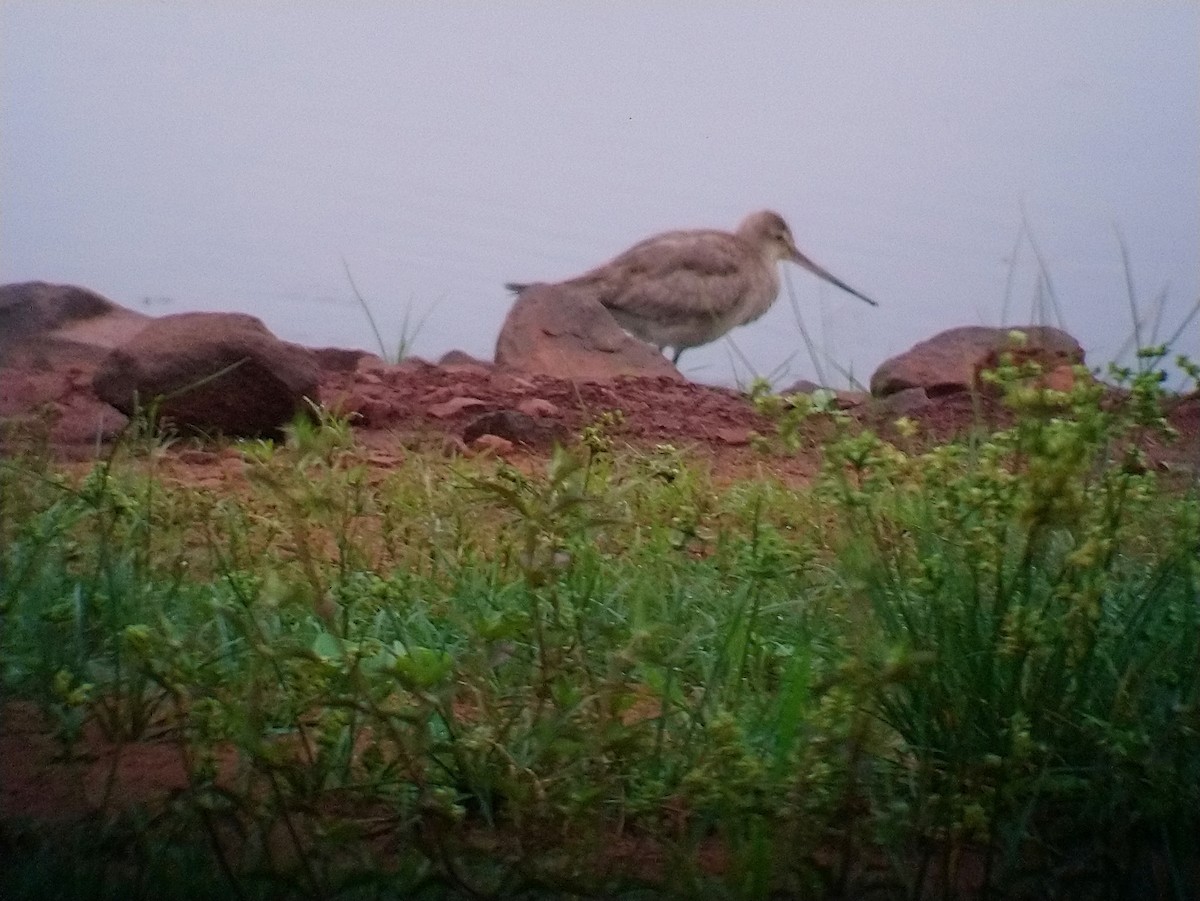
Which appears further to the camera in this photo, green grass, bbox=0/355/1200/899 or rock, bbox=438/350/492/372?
rock, bbox=438/350/492/372

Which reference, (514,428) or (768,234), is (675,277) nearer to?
(768,234)

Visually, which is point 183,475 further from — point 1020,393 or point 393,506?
point 1020,393

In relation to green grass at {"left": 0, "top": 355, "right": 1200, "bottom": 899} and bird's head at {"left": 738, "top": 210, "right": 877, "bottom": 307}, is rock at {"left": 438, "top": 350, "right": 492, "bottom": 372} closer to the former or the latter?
green grass at {"left": 0, "top": 355, "right": 1200, "bottom": 899}

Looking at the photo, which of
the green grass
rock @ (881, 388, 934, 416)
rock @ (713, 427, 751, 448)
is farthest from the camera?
rock @ (881, 388, 934, 416)

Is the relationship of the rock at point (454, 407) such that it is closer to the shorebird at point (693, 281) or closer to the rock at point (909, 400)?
the rock at point (909, 400)

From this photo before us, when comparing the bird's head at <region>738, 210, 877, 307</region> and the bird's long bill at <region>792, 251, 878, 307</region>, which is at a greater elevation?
the bird's head at <region>738, 210, 877, 307</region>

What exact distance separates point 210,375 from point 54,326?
80 centimetres

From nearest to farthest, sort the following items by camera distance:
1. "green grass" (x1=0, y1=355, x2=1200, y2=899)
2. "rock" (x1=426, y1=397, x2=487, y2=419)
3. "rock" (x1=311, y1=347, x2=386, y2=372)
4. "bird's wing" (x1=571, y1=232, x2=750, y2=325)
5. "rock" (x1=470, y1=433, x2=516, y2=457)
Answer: "green grass" (x1=0, y1=355, x2=1200, y2=899), "rock" (x1=470, y1=433, x2=516, y2=457), "rock" (x1=426, y1=397, x2=487, y2=419), "rock" (x1=311, y1=347, x2=386, y2=372), "bird's wing" (x1=571, y1=232, x2=750, y2=325)

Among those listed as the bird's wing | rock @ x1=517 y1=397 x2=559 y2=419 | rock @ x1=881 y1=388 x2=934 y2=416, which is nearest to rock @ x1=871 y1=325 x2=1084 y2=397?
rock @ x1=881 y1=388 x2=934 y2=416

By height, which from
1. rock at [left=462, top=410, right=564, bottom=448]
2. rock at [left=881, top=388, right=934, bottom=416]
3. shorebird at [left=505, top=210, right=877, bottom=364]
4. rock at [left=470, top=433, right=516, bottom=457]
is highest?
shorebird at [left=505, top=210, right=877, bottom=364]

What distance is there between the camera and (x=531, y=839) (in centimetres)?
171

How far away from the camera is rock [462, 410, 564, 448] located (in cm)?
313

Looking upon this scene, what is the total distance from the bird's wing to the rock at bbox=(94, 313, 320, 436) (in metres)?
2.54

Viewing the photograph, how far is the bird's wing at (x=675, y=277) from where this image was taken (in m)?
6.63
